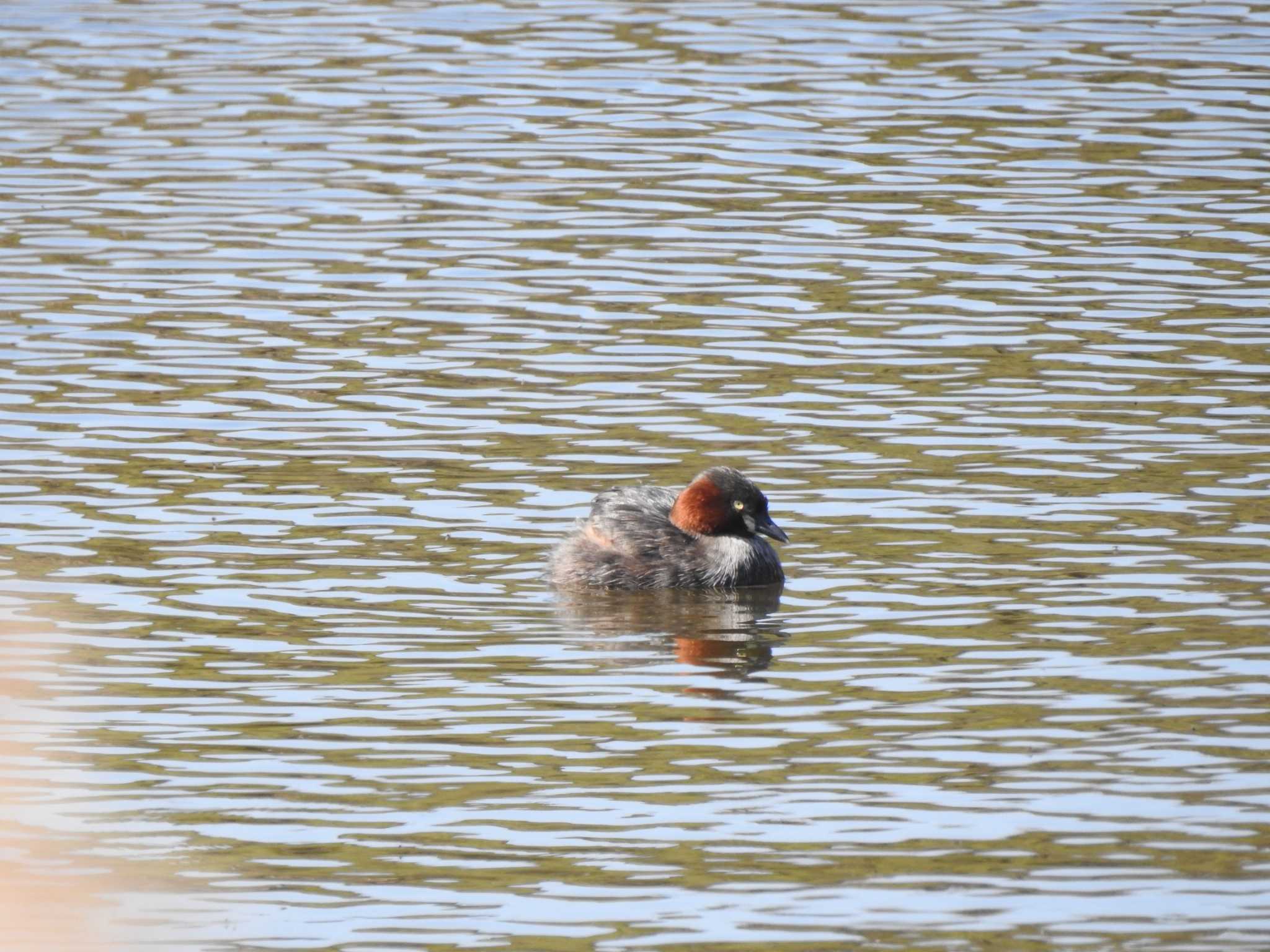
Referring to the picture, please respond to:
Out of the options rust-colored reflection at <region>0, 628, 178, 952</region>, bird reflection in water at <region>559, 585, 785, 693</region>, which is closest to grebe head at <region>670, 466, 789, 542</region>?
bird reflection in water at <region>559, 585, 785, 693</region>

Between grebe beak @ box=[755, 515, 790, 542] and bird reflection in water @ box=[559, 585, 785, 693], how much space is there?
0.89 ft

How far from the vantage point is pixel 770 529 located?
1305cm

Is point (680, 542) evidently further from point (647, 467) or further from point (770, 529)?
point (647, 467)

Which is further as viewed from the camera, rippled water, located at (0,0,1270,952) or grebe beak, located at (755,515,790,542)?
grebe beak, located at (755,515,790,542)

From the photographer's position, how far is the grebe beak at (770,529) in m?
13.0

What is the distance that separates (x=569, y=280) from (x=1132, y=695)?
8878 mm

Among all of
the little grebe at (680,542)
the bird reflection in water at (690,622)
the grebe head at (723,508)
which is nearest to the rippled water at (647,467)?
the bird reflection in water at (690,622)

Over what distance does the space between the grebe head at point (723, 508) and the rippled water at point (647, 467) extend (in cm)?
37

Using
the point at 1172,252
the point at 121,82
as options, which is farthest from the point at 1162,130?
the point at 121,82

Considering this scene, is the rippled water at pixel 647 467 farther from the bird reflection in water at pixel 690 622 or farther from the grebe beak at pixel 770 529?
the grebe beak at pixel 770 529

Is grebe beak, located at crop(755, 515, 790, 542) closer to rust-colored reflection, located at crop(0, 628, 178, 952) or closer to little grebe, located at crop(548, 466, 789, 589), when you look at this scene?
little grebe, located at crop(548, 466, 789, 589)

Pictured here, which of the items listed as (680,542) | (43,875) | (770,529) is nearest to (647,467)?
(680,542)

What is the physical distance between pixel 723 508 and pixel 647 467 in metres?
1.48

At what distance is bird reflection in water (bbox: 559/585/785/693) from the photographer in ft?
38.7
